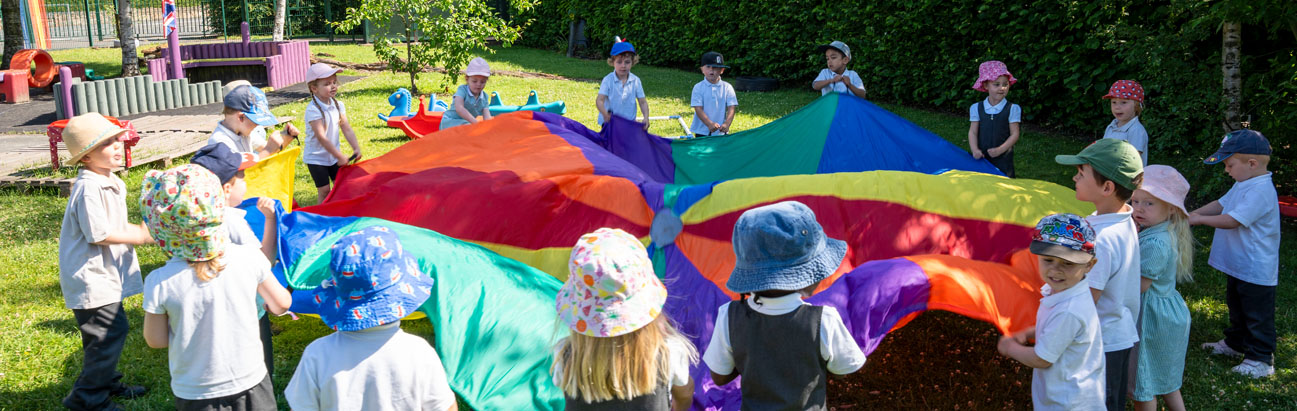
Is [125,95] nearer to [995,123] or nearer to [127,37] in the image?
[127,37]

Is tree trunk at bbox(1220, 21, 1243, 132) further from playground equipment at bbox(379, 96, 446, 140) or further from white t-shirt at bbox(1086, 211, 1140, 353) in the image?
playground equipment at bbox(379, 96, 446, 140)

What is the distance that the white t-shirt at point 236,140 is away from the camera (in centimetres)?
444

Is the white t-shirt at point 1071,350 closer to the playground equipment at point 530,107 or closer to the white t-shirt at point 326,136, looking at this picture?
the white t-shirt at point 326,136

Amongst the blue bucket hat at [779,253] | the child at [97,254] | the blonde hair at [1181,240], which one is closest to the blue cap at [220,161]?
the child at [97,254]

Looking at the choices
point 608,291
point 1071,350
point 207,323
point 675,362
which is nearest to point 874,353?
point 1071,350

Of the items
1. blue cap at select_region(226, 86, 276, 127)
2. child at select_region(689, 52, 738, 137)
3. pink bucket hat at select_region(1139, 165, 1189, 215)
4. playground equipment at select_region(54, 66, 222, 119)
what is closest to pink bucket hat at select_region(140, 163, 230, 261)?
blue cap at select_region(226, 86, 276, 127)

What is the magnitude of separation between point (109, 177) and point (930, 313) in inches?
158

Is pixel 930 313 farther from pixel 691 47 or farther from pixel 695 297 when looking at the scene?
pixel 691 47

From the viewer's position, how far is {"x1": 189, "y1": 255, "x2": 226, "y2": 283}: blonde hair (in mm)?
2748

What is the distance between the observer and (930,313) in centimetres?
487

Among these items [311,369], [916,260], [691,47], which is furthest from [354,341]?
[691,47]

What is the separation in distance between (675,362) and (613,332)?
253 millimetres

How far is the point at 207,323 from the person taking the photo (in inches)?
109

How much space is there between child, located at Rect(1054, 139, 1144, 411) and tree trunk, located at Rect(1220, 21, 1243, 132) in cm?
368
